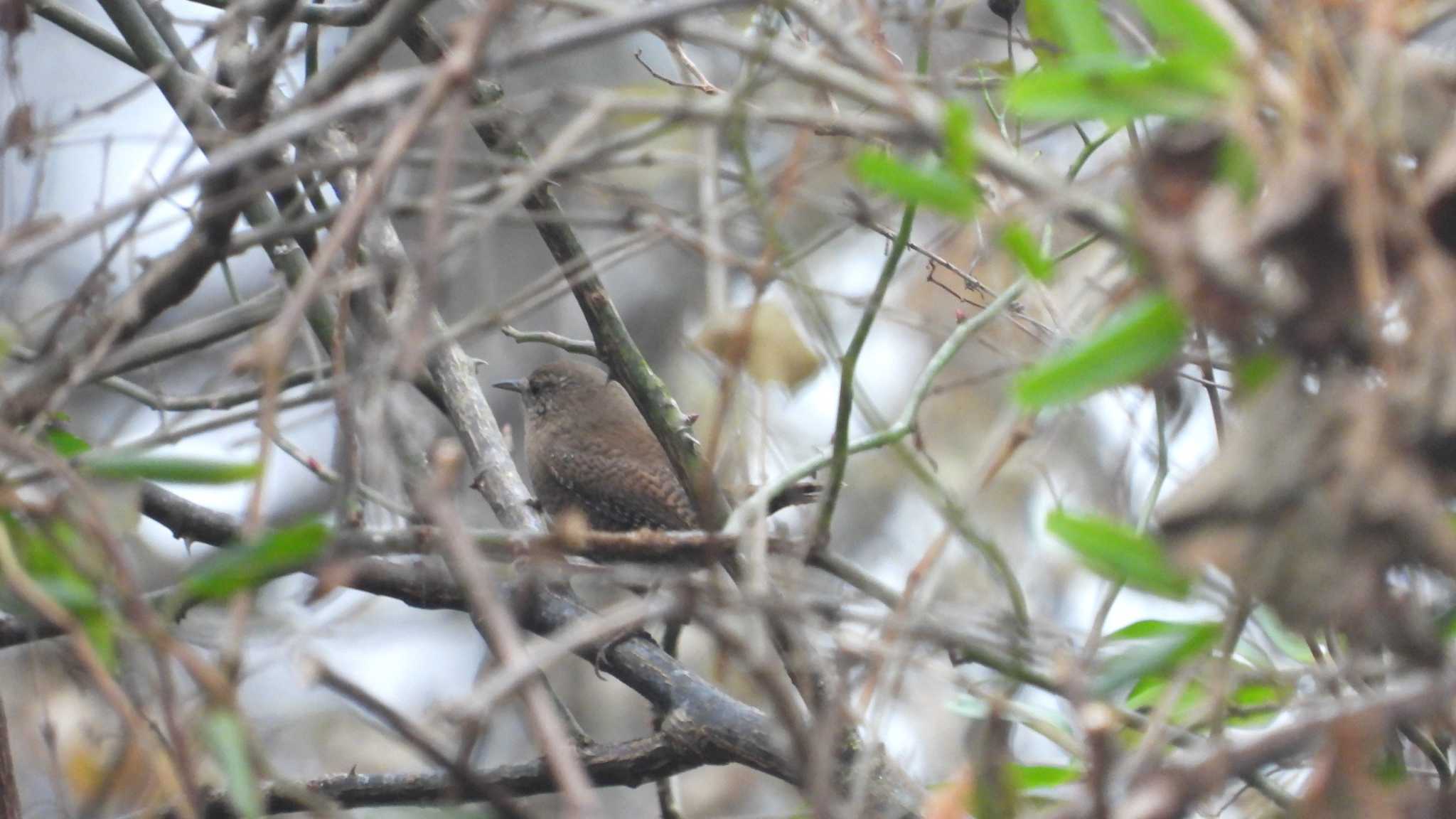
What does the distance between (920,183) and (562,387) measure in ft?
15.9

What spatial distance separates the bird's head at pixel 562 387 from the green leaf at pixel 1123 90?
4.64m

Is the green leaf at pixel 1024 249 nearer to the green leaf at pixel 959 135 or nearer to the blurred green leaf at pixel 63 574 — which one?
the green leaf at pixel 959 135

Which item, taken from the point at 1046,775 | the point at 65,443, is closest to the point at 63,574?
the point at 65,443

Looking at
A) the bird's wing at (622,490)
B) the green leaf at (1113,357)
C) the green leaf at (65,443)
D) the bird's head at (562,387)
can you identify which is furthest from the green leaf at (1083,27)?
the bird's head at (562,387)

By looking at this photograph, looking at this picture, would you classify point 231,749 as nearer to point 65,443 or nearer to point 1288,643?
point 65,443

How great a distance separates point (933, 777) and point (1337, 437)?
5544mm

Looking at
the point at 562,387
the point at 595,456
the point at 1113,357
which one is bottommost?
the point at 1113,357

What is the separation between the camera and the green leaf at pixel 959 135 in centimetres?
135

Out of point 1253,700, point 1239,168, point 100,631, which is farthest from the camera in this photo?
point 1253,700

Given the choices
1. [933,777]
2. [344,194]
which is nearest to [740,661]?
[344,194]

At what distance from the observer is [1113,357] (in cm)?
129

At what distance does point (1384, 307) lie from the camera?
124 cm

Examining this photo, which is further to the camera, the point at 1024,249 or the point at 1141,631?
the point at 1141,631

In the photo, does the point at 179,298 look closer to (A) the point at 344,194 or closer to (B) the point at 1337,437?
(A) the point at 344,194
